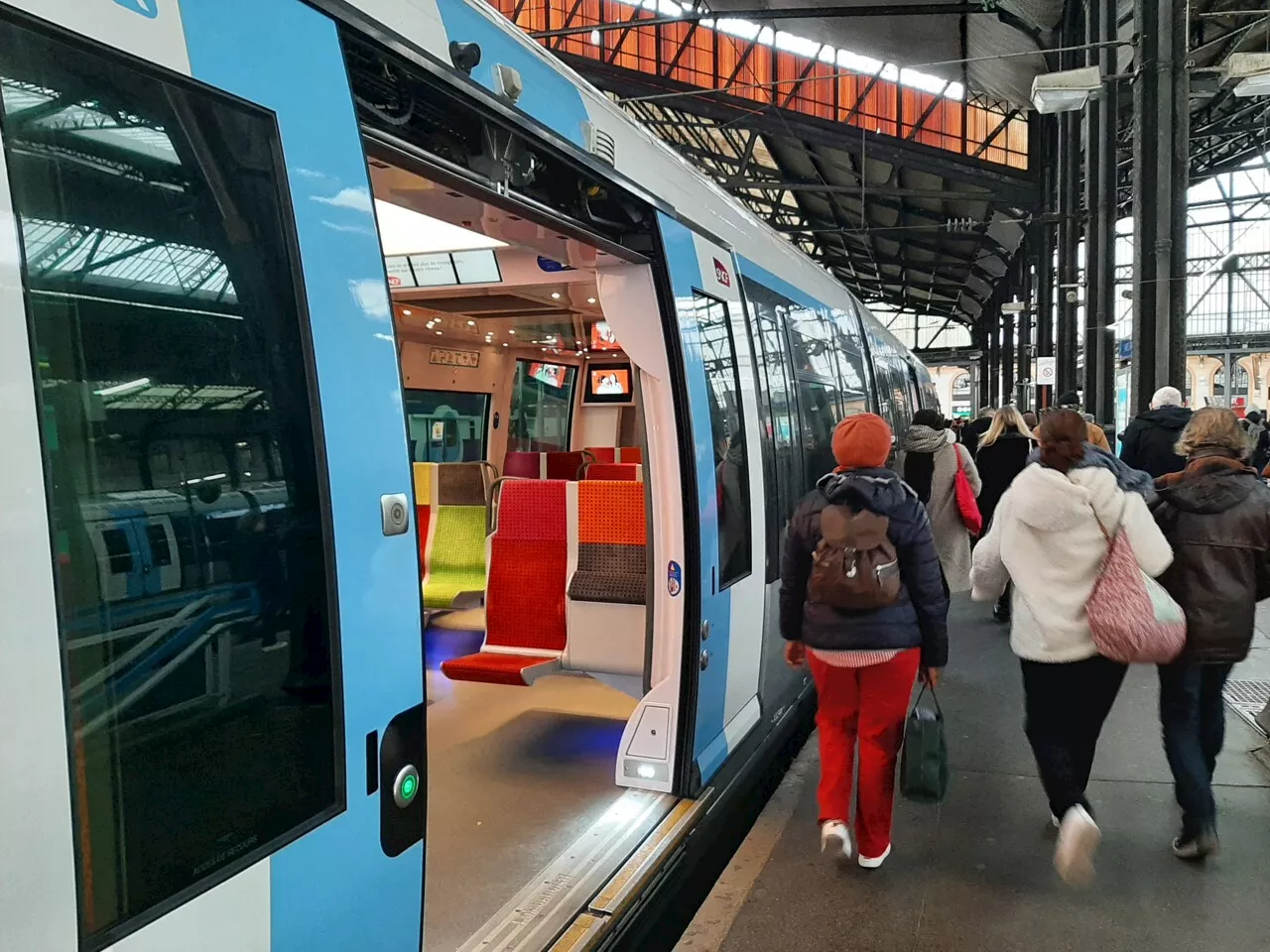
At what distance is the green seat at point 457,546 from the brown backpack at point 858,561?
11.9 feet

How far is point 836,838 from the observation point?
3600mm

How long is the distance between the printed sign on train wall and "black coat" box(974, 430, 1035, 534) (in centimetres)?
514

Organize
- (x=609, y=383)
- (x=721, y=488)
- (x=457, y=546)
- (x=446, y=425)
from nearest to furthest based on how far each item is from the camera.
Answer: (x=721, y=488) < (x=457, y=546) < (x=446, y=425) < (x=609, y=383)

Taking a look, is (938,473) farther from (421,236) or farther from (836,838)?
(421,236)

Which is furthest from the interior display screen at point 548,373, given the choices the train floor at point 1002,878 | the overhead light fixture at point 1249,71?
the overhead light fixture at point 1249,71

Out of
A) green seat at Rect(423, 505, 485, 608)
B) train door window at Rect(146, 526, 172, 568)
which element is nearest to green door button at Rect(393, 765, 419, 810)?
train door window at Rect(146, 526, 172, 568)

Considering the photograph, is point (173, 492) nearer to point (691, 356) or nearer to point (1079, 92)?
point (691, 356)

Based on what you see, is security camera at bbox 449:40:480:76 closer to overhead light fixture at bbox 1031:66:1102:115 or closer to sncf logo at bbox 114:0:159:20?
sncf logo at bbox 114:0:159:20

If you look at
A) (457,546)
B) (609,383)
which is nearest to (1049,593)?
(457,546)

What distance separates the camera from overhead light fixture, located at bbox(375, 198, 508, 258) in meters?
4.58

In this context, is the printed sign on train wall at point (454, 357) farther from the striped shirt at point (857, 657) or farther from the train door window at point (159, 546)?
the train door window at point (159, 546)

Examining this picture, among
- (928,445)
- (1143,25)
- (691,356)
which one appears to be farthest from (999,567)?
(1143,25)

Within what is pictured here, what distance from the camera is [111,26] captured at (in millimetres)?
1349

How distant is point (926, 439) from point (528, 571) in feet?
8.85
